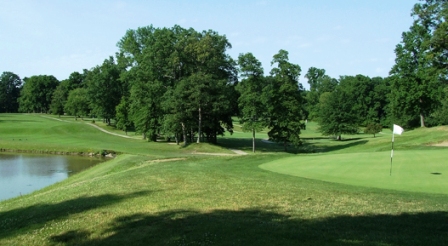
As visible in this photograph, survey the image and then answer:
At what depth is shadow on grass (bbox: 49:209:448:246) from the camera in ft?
23.7

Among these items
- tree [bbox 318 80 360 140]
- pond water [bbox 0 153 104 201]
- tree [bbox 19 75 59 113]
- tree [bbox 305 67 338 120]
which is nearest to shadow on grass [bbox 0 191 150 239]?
pond water [bbox 0 153 104 201]

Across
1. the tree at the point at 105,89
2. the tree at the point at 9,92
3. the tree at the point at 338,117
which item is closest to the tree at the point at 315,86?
the tree at the point at 338,117

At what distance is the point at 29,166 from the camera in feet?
114

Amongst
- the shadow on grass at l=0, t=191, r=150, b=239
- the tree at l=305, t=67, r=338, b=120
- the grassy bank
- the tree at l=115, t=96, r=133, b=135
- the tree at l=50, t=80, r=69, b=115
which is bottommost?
the shadow on grass at l=0, t=191, r=150, b=239

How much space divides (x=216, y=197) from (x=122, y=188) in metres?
4.25

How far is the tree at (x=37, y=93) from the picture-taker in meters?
129

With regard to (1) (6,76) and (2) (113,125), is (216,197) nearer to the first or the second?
(2) (113,125)

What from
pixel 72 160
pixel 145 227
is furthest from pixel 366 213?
pixel 72 160

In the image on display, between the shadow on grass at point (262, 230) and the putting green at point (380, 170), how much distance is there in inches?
195

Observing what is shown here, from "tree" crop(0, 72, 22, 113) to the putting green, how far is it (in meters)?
146

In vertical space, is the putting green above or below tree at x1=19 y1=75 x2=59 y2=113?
below

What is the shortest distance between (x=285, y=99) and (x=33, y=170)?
29.0 m

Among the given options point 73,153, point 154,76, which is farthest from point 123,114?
point 73,153

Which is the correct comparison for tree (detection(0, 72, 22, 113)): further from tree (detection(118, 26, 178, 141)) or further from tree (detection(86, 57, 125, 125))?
tree (detection(118, 26, 178, 141))
